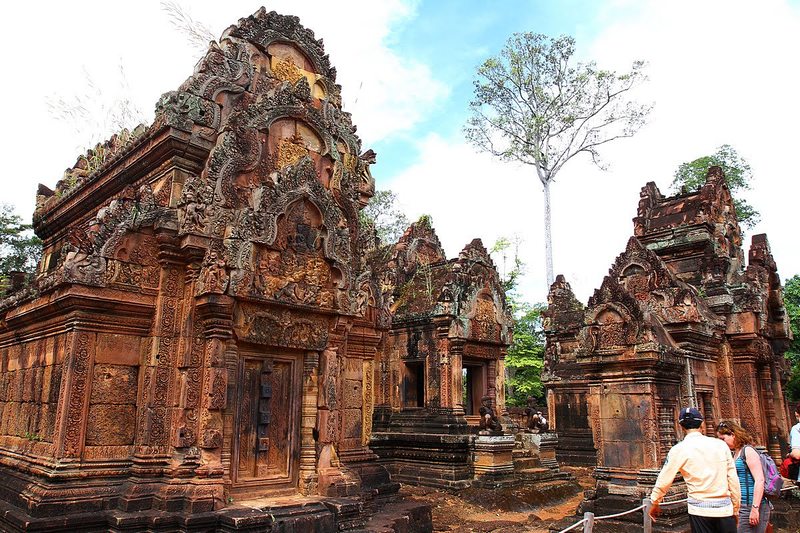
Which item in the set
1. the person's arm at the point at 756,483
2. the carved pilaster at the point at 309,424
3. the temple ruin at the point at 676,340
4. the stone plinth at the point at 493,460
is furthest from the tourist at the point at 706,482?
the stone plinth at the point at 493,460

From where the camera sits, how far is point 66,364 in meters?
6.72

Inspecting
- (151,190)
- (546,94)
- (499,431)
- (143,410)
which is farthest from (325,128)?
(546,94)

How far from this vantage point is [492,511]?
11914mm

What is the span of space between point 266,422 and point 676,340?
6.96 metres

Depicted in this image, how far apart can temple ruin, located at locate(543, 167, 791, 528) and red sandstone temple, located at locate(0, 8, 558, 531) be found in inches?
124

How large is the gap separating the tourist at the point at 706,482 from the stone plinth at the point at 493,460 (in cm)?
878

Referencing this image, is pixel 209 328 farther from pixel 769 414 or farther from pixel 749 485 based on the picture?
pixel 769 414

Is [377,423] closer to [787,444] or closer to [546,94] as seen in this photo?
[787,444]

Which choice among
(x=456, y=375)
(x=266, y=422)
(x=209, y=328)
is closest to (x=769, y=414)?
Result: (x=456, y=375)

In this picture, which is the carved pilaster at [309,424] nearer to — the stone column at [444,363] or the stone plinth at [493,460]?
the stone plinth at [493,460]

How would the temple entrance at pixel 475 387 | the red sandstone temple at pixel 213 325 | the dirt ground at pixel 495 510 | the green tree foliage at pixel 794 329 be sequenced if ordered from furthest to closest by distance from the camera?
the green tree foliage at pixel 794 329 < the temple entrance at pixel 475 387 < the dirt ground at pixel 495 510 < the red sandstone temple at pixel 213 325

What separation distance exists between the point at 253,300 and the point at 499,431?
875 cm

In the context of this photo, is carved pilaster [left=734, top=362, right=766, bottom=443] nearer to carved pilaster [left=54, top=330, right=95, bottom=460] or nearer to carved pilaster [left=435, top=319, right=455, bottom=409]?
carved pilaster [left=435, top=319, right=455, bottom=409]

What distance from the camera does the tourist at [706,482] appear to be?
4926mm
